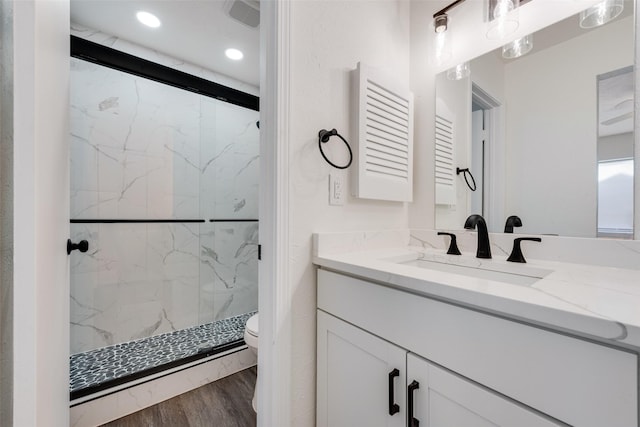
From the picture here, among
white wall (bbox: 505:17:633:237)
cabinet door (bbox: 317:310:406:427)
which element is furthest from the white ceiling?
cabinet door (bbox: 317:310:406:427)

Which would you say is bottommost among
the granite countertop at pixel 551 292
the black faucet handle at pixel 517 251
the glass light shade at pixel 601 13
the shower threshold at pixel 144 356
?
the shower threshold at pixel 144 356

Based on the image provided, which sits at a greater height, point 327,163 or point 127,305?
point 327,163

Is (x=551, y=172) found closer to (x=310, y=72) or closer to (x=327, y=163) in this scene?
(x=327, y=163)

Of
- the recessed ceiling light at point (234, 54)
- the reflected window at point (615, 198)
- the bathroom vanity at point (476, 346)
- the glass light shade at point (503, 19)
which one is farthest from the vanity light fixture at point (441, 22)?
the recessed ceiling light at point (234, 54)

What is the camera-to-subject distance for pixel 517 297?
0.52 meters

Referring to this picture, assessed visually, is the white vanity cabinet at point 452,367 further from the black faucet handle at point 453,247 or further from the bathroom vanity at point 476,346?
the black faucet handle at point 453,247

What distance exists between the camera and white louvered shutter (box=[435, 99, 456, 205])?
129cm

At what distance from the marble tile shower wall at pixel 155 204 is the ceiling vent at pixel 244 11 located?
0.83m

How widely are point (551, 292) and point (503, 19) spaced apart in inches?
45.8

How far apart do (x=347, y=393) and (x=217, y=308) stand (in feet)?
5.82

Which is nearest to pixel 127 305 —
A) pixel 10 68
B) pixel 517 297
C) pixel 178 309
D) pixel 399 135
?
pixel 178 309

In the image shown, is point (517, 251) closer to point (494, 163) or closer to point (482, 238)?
point (482, 238)

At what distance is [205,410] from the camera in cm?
140

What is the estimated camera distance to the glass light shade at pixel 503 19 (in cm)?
108
